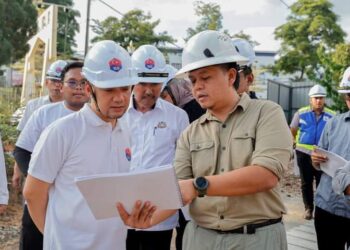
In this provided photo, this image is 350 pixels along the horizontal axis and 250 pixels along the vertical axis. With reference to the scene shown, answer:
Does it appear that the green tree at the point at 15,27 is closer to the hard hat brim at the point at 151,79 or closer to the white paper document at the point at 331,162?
the hard hat brim at the point at 151,79

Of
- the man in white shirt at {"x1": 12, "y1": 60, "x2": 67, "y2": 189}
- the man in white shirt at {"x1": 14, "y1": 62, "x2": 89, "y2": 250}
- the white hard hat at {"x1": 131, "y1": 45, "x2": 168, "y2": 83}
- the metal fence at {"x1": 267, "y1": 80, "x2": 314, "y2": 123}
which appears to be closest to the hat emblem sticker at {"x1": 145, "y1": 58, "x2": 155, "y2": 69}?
the white hard hat at {"x1": 131, "y1": 45, "x2": 168, "y2": 83}

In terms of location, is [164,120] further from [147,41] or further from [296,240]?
[147,41]

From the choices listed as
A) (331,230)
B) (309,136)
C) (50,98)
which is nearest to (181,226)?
(331,230)

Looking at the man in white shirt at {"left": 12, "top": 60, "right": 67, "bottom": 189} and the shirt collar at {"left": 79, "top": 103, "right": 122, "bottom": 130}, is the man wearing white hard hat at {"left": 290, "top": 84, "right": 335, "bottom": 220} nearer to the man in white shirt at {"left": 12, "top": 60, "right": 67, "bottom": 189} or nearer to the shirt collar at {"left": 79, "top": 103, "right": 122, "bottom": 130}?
the man in white shirt at {"left": 12, "top": 60, "right": 67, "bottom": 189}

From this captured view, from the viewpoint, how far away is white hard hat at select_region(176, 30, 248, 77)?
185 centimetres

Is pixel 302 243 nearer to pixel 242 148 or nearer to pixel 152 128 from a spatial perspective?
pixel 152 128

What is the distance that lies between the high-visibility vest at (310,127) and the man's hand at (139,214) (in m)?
4.96

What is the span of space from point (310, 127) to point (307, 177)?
0.74 meters

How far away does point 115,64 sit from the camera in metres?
2.11

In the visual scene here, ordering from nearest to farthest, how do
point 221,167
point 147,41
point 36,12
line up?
point 221,167 < point 36,12 < point 147,41

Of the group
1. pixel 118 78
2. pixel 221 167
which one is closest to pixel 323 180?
pixel 221 167

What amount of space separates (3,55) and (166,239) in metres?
17.4

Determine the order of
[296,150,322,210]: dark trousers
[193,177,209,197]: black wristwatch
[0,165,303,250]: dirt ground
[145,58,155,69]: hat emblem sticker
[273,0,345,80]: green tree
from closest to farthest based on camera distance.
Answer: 1. [193,177,209,197]: black wristwatch
2. [145,58,155,69]: hat emblem sticker
3. [0,165,303,250]: dirt ground
4. [296,150,322,210]: dark trousers
5. [273,0,345,80]: green tree

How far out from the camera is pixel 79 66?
3.28 m
